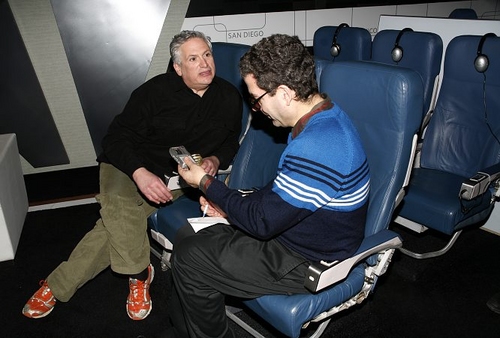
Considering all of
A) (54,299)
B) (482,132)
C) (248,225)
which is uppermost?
(248,225)

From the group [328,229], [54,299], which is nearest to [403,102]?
[328,229]

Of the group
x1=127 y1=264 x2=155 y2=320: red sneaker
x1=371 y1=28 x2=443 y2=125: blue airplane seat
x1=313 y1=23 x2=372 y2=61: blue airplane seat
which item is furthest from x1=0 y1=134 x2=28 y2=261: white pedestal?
x1=371 y1=28 x2=443 y2=125: blue airplane seat

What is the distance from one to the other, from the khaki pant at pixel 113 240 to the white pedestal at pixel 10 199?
23.4 inches

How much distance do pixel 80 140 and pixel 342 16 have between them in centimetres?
261

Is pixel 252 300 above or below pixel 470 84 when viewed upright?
below

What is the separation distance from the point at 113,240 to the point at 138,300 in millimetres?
345

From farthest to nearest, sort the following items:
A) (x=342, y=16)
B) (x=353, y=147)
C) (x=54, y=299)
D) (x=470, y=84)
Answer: (x=342, y=16), (x=470, y=84), (x=54, y=299), (x=353, y=147)

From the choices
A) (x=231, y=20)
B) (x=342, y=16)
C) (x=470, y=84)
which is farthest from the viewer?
(x=342, y=16)

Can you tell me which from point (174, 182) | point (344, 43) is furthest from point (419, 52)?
point (174, 182)

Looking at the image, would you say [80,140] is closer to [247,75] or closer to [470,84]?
[247,75]

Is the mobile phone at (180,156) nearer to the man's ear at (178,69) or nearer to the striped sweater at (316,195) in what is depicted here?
the striped sweater at (316,195)

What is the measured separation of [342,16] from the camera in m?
4.12

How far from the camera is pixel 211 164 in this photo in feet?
6.99

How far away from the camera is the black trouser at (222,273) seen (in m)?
1.53
